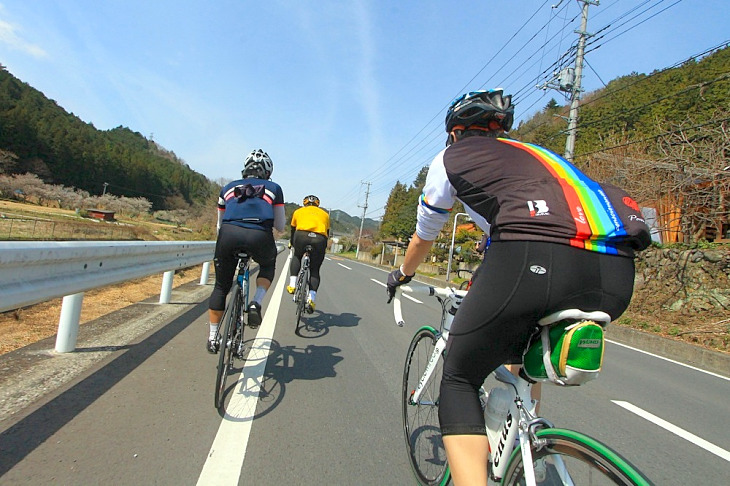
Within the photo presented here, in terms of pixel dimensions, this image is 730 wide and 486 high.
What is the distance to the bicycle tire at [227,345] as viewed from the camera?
9.48 ft

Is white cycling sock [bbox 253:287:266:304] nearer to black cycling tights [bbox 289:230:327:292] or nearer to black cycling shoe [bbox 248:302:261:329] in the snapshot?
black cycling shoe [bbox 248:302:261:329]

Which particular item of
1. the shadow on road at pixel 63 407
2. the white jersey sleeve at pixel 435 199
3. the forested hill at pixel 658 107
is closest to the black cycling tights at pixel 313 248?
the shadow on road at pixel 63 407

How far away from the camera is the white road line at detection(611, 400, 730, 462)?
314 cm

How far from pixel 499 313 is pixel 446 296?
2.90 ft

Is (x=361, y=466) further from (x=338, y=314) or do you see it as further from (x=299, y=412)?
(x=338, y=314)

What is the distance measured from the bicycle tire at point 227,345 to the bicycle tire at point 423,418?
1243 mm

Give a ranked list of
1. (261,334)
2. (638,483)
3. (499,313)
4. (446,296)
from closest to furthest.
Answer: (638,483)
(499,313)
(446,296)
(261,334)

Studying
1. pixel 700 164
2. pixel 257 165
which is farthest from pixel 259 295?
pixel 700 164

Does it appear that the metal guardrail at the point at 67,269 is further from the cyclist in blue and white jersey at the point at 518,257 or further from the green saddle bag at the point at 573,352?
the green saddle bag at the point at 573,352

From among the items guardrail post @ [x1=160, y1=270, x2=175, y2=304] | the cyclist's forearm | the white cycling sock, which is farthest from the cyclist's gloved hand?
guardrail post @ [x1=160, y1=270, x2=175, y2=304]

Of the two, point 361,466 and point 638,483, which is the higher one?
point 638,483

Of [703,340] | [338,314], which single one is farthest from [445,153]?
[703,340]

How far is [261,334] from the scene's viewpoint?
514cm

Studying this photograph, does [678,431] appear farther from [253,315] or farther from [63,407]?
[63,407]
